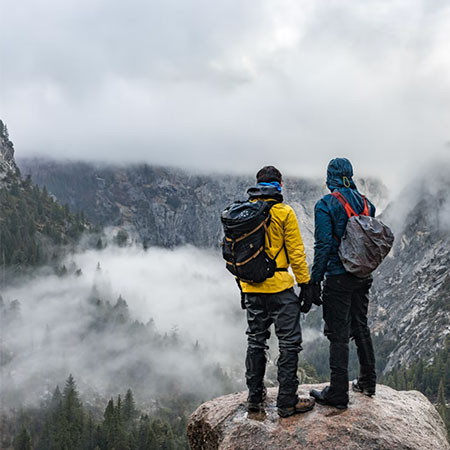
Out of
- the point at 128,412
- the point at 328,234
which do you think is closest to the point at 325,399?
the point at 328,234

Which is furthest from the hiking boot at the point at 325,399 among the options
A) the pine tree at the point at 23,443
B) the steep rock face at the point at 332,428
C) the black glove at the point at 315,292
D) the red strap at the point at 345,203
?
the pine tree at the point at 23,443

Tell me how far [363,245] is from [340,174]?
176 centimetres

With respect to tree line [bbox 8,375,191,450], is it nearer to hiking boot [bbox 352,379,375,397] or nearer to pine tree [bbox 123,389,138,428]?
pine tree [bbox 123,389,138,428]

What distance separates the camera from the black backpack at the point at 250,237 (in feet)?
30.3

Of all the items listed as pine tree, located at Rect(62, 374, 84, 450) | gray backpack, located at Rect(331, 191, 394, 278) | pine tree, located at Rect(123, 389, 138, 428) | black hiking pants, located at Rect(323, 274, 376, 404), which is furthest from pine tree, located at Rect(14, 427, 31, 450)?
gray backpack, located at Rect(331, 191, 394, 278)

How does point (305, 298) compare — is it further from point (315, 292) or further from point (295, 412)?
point (295, 412)

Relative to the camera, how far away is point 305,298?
9.44 metres

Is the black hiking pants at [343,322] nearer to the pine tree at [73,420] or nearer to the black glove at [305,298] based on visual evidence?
the black glove at [305,298]

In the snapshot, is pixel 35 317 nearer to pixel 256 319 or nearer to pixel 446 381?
pixel 446 381

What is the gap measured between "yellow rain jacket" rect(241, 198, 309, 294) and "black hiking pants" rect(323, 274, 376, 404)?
74 cm

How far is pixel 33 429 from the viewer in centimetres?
11256

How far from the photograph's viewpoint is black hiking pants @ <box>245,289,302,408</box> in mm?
9492

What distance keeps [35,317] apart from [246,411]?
194997 mm

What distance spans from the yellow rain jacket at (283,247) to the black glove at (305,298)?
0.38 ft
